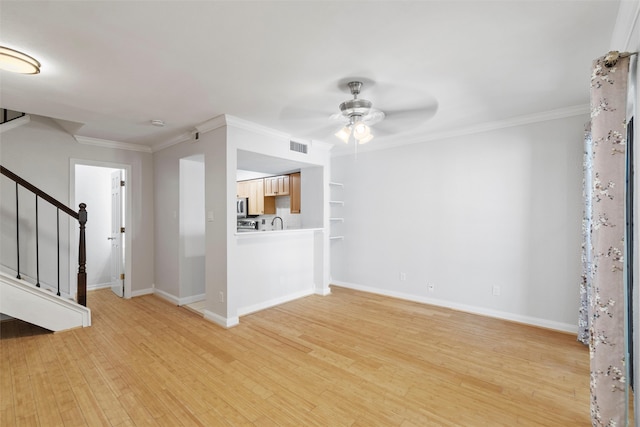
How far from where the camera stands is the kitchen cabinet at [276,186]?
586cm

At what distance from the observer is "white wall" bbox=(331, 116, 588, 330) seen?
11.1 feet

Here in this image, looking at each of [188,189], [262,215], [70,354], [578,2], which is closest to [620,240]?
[578,2]

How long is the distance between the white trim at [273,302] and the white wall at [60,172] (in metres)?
2.17

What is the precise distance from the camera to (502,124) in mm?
3723

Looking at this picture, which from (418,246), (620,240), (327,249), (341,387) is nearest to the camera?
(620,240)

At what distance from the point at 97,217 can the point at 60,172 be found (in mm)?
1527

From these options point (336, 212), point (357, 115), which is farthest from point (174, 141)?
point (357, 115)

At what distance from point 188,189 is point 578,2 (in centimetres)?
463

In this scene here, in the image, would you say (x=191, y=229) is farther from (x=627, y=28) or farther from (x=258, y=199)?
(x=627, y=28)

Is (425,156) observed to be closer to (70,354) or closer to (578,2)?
(578,2)

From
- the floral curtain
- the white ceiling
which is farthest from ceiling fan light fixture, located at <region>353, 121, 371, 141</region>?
the floral curtain

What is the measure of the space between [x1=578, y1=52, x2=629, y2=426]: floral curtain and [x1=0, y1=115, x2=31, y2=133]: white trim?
19.9ft

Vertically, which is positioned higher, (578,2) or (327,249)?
(578,2)

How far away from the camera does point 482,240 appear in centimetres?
392
